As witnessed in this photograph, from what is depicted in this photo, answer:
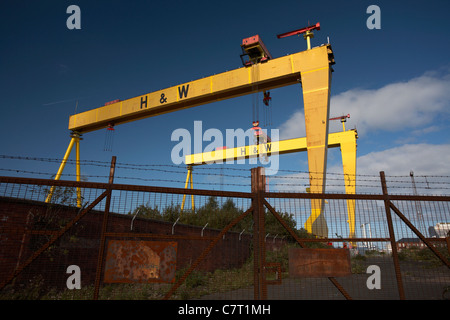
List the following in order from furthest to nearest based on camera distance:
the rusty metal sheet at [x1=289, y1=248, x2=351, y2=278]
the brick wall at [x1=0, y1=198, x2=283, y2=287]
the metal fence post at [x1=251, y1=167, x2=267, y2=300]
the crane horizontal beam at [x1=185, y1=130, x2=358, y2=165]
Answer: the crane horizontal beam at [x1=185, y1=130, x2=358, y2=165]
the brick wall at [x1=0, y1=198, x2=283, y2=287]
the rusty metal sheet at [x1=289, y1=248, x2=351, y2=278]
the metal fence post at [x1=251, y1=167, x2=267, y2=300]

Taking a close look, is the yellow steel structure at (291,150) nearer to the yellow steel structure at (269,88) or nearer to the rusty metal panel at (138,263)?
the yellow steel structure at (269,88)

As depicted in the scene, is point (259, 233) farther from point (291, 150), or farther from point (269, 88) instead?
point (291, 150)

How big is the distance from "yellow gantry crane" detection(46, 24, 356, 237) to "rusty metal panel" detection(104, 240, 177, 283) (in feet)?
27.0

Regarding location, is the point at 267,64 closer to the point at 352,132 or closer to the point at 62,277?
the point at 352,132

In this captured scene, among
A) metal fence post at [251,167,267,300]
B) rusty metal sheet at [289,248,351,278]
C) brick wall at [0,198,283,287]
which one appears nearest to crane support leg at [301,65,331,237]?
brick wall at [0,198,283,287]

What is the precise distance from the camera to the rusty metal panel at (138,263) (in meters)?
4.24

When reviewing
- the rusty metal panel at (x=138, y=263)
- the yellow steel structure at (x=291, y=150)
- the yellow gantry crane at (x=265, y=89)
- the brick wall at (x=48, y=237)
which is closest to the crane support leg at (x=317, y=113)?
the yellow gantry crane at (x=265, y=89)

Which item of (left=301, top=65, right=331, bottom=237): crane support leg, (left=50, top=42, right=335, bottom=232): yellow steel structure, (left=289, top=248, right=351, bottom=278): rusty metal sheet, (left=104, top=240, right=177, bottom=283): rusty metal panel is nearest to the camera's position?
(left=104, top=240, right=177, bottom=283): rusty metal panel

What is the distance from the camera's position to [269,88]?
49.8 ft

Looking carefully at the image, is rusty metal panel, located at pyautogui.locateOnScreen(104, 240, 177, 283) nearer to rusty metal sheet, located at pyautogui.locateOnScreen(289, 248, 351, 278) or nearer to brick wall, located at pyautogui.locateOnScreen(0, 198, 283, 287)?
brick wall, located at pyautogui.locateOnScreen(0, 198, 283, 287)

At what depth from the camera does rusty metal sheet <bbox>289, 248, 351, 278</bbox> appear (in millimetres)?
4711
